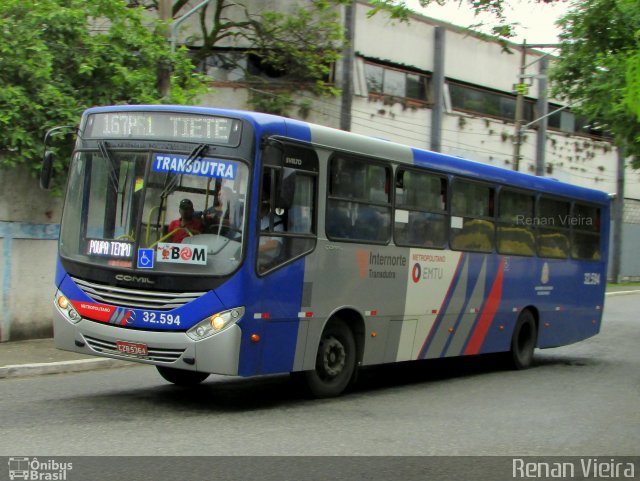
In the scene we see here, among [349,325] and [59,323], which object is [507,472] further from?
[59,323]

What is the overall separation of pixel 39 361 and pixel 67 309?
11.1 feet

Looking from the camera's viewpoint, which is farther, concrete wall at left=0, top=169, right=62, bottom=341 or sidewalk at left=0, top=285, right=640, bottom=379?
concrete wall at left=0, top=169, right=62, bottom=341

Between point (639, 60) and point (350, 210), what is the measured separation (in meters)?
4.76

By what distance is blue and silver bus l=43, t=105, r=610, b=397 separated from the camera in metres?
8.24

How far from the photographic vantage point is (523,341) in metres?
14.2

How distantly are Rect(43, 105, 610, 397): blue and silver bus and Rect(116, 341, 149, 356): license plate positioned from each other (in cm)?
1

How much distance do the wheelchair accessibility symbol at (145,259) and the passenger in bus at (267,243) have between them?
1040mm

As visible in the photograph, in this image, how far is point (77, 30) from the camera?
14.2 m

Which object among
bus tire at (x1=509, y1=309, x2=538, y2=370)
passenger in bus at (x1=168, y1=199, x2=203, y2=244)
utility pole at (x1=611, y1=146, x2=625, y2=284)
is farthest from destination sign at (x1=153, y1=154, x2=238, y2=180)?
utility pole at (x1=611, y1=146, x2=625, y2=284)

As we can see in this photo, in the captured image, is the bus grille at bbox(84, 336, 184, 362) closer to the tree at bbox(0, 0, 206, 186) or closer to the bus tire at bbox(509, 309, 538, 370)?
the tree at bbox(0, 0, 206, 186)

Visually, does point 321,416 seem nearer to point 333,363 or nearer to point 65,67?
point 333,363

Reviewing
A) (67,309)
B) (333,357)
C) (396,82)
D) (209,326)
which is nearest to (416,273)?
(333,357)

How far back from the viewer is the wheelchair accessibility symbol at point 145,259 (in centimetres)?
828

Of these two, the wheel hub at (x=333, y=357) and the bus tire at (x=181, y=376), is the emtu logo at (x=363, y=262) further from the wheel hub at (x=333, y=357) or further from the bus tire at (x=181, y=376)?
the bus tire at (x=181, y=376)
